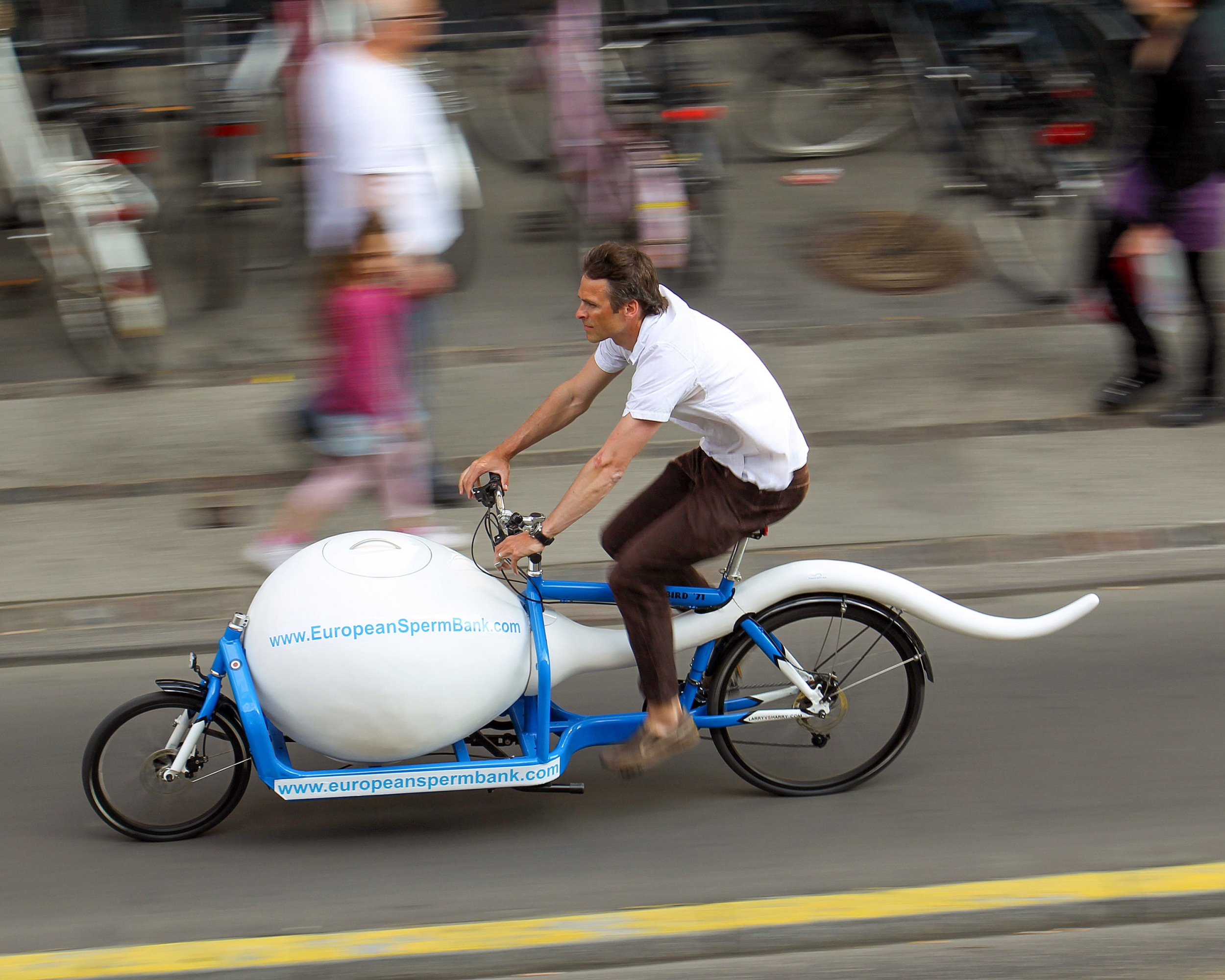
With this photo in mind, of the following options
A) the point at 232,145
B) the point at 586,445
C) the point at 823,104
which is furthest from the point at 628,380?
the point at 823,104

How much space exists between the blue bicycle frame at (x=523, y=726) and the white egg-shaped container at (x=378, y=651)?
5 centimetres

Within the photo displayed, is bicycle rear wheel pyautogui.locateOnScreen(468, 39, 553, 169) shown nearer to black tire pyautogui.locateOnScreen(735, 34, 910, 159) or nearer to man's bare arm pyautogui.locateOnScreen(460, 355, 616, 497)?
black tire pyautogui.locateOnScreen(735, 34, 910, 159)

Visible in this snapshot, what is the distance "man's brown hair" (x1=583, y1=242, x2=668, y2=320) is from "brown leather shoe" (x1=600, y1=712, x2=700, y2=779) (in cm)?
130

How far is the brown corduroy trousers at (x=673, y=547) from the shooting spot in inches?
161

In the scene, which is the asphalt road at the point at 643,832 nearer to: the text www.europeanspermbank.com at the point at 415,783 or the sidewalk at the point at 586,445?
the text www.europeanspermbank.com at the point at 415,783

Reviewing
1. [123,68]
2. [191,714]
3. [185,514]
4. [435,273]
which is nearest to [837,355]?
[435,273]

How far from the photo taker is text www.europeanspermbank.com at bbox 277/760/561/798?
401 cm

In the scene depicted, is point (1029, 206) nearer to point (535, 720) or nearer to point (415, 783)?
point (535, 720)

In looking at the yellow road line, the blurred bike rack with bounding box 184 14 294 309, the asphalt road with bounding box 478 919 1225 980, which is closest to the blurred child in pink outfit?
the yellow road line

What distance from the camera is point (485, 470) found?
4.30 m

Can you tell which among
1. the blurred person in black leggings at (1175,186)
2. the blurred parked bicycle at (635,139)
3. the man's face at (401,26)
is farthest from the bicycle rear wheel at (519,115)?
the blurred person in black leggings at (1175,186)

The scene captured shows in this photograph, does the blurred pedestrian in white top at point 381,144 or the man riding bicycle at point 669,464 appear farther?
the blurred pedestrian in white top at point 381,144

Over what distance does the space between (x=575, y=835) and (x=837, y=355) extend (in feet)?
14.8

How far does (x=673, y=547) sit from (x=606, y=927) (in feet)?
3.63
